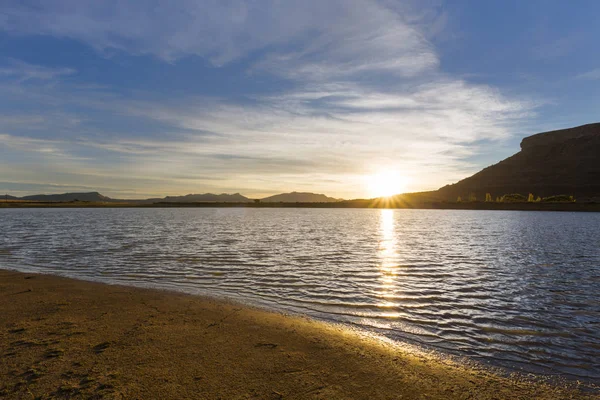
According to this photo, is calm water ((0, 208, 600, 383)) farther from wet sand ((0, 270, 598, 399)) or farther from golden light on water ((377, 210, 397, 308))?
wet sand ((0, 270, 598, 399))

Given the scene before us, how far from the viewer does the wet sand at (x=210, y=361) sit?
17.3 ft

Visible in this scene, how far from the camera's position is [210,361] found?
6.21 metres

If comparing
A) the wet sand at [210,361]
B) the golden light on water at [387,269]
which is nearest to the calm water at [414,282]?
the golden light on water at [387,269]

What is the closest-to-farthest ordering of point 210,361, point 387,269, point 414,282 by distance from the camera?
point 210,361 < point 414,282 < point 387,269

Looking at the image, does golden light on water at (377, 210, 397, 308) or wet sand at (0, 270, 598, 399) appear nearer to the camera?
wet sand at (0, 270, 598, 399)

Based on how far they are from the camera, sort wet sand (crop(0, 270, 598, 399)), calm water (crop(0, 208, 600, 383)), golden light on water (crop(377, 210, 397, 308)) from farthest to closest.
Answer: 1. golden light on water (crop(377, 210, 397, 308))
2. calm water (crop(0, 208, 600, 383))
3. wet sand (crop(0, 270, 598, 399))

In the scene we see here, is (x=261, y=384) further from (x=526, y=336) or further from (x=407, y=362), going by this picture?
(x=526, y=336)

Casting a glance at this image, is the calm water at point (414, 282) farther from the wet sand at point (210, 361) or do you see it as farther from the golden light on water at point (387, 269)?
the wet sand at point (210, 361)

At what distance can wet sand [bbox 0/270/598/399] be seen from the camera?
527 cm

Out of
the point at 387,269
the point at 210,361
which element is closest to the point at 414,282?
the point at 387,269

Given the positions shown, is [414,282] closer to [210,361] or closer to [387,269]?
[387,269]

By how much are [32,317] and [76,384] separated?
15.1 feet

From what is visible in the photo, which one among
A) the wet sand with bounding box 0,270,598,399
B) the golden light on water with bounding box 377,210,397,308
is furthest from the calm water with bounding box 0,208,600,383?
the wet sand with bounding box 0,270,598,399

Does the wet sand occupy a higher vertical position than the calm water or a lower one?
higher
